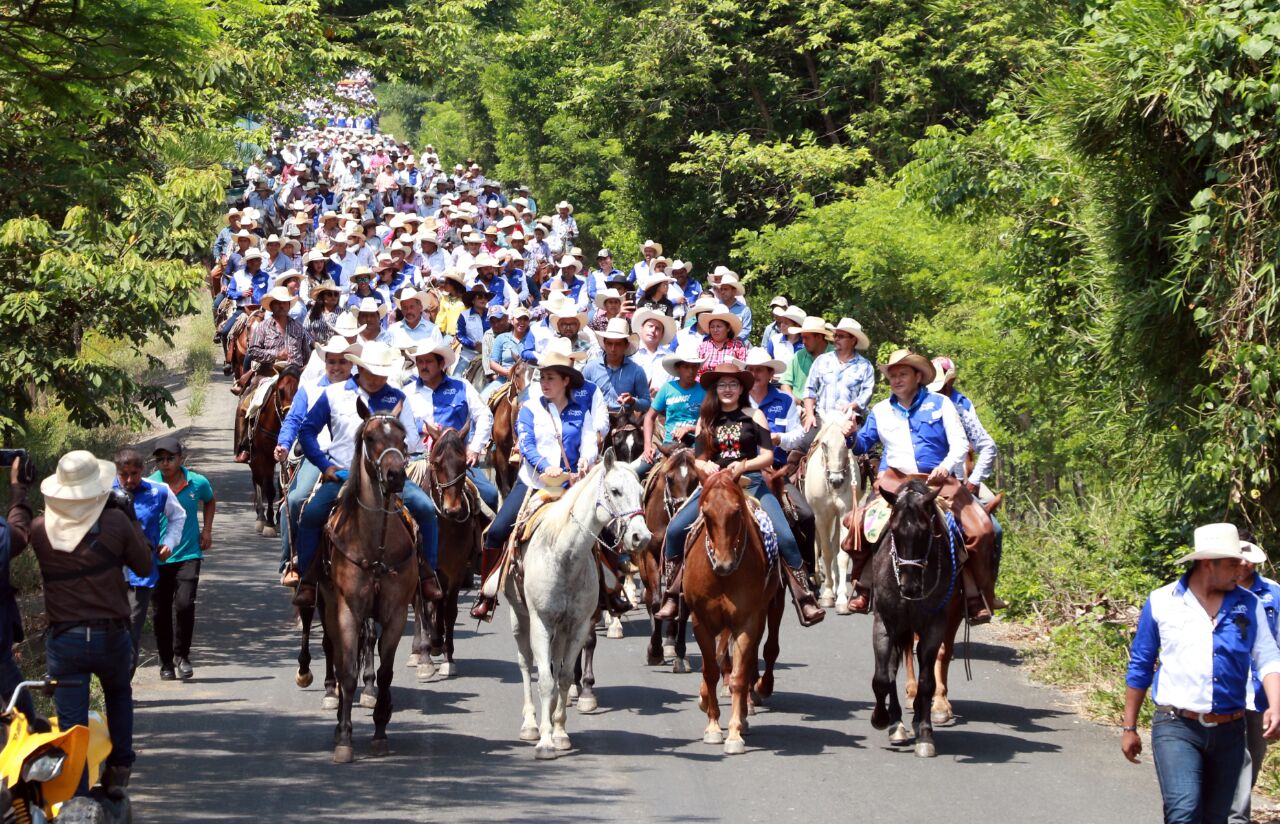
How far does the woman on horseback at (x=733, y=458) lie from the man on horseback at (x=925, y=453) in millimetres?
443

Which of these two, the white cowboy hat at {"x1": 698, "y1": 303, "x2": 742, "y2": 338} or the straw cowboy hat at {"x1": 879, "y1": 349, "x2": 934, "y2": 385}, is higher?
the white cowboy hat at {"x1": 698, "y1": 303, "x2": 742, "y2": 338}

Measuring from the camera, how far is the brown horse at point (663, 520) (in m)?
15.1

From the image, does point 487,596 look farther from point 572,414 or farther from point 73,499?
point 73,499

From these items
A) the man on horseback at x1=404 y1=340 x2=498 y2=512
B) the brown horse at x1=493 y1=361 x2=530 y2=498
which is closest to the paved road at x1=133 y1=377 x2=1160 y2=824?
the man on horseback at x1=404 y1=340 x2=498 y2=512

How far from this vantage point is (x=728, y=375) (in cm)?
1421

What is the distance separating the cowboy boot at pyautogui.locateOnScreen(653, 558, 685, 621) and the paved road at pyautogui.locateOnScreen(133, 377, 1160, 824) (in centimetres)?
83

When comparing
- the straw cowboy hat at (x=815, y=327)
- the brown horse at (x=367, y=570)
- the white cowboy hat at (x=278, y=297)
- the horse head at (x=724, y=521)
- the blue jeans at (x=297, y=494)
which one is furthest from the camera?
the white cowboy hat at (x=278, y=297)

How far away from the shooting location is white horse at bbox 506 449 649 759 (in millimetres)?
12523

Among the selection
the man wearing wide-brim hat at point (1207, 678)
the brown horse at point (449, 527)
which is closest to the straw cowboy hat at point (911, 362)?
the brown horse at point (449, 527)

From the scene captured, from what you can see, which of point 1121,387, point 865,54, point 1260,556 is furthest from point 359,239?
point 1260,556

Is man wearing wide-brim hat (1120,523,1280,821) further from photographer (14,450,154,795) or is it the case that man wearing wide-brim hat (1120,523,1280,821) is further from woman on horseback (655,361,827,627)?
photographer (14,450,154,795)

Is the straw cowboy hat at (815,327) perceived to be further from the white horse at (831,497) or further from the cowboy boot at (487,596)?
the cowboy boot at (487,596)

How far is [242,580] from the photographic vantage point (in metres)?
20.6

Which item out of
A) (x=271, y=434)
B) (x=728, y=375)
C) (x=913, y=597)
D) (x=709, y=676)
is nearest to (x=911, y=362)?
(x=728, y=375)
